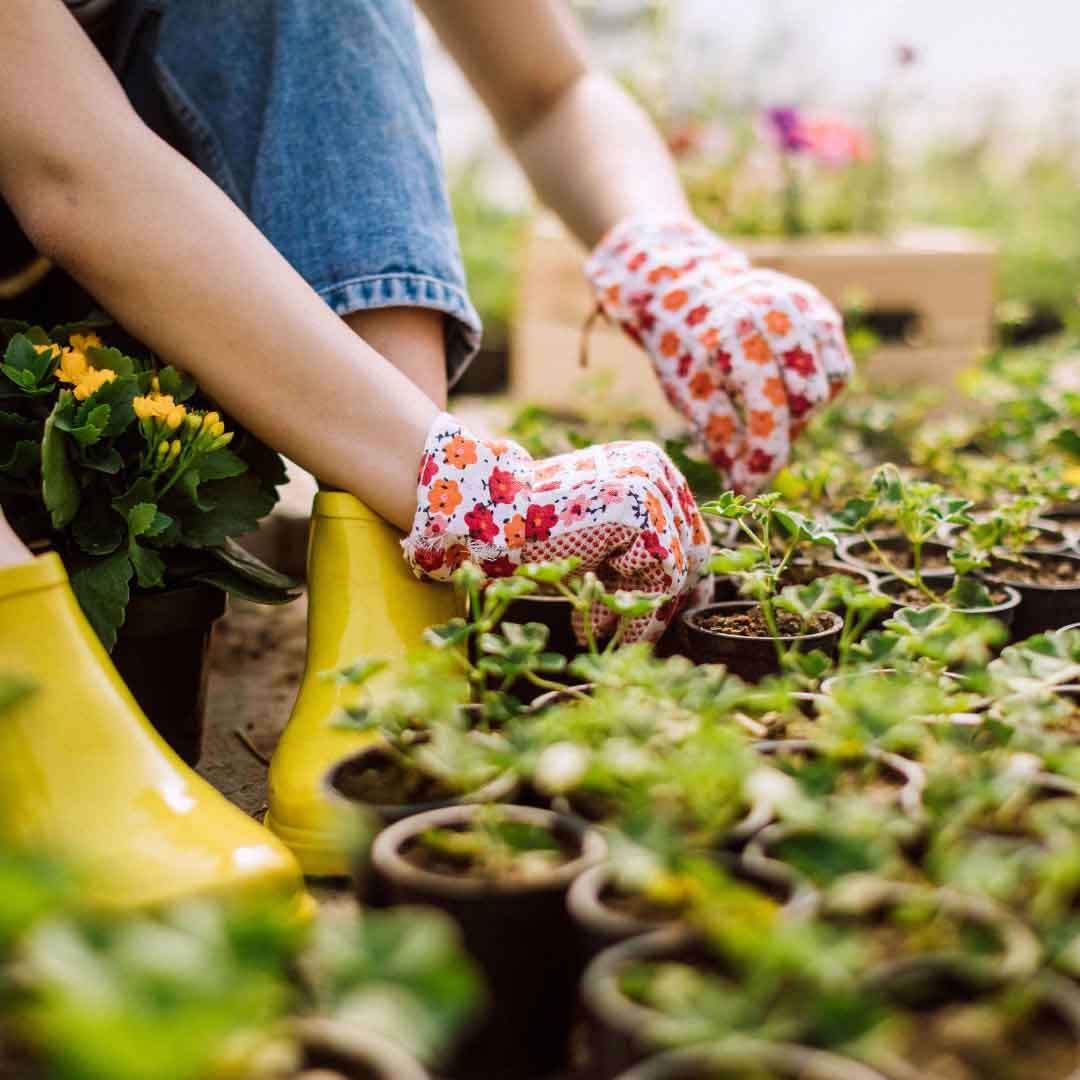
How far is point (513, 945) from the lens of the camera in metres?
0.73

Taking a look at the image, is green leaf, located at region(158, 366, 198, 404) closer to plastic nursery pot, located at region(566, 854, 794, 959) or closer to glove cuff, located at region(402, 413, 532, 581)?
glove cuff, located at region(402, 413, 532, 581)

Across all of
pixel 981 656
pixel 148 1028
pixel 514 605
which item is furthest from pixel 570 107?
pixel 148 1028

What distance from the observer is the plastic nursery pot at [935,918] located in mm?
616

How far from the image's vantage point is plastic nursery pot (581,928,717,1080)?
60cm

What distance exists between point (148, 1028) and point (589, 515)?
727 millimetres

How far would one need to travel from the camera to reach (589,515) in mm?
1137

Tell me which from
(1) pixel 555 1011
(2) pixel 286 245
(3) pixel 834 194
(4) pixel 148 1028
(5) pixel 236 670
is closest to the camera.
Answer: (4) pixel 148 1028

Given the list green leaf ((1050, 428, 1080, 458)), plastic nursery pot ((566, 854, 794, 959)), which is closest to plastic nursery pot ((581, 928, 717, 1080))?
plastic nursery pot ((566, 854, 794, 959))

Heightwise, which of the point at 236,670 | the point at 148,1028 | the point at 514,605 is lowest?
the point at 236,670

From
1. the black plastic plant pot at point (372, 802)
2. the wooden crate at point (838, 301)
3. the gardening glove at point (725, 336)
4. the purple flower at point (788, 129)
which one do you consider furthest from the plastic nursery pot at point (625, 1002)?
the purple flower at point (788, 129)

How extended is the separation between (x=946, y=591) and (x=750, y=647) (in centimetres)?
32

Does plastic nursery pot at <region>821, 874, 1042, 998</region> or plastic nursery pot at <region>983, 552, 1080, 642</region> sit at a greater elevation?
plastic nursery pot at <region>821, 874, 1042, 998</region>

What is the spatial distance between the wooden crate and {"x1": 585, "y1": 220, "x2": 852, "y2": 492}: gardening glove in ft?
3.88

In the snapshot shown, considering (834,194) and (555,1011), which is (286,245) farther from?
(834,194)
